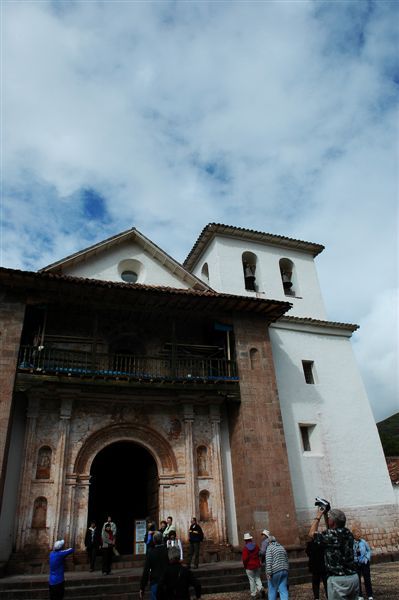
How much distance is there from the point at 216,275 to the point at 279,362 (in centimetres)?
434

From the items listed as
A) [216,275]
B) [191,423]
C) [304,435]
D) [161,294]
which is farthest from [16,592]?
[216,275]

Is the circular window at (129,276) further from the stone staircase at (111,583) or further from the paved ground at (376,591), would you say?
the paved ground at (376,591)

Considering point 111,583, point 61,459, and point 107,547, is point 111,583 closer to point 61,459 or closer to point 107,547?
point 107,547

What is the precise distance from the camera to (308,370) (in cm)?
1705

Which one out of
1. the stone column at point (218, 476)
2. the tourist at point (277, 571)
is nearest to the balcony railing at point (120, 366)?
the stone column at point (218, 476)

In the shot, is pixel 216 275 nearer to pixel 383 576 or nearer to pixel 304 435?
pixel 304 435

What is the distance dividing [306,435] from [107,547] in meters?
7.69

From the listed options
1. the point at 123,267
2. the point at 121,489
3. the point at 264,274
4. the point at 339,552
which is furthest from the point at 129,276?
the point at 339,552

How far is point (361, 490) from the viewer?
15180mm

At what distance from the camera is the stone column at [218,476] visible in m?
12.9

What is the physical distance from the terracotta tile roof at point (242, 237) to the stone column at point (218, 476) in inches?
302

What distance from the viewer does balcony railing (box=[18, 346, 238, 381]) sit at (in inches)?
498

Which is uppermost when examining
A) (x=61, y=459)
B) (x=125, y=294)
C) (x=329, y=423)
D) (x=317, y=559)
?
(x=125, y=294)

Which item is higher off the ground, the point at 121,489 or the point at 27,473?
the point at 121,489
